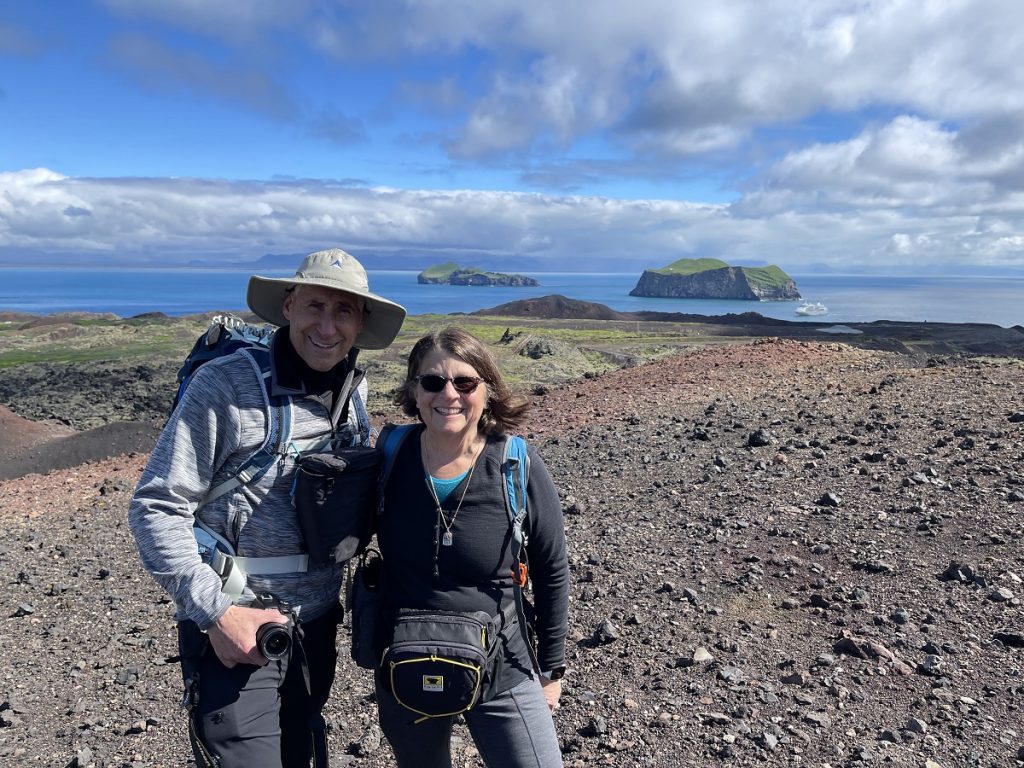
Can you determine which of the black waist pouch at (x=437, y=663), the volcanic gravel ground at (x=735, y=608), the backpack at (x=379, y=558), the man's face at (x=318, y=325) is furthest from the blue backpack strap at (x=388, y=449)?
the volcanic gravel ground at (x=735, y=608)

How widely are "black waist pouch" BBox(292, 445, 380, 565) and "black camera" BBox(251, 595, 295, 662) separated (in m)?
0.17

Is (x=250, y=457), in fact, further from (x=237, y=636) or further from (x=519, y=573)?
(x=519, y=573)

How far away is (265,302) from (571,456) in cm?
693

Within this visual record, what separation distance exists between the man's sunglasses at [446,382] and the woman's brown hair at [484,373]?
50 millimetres

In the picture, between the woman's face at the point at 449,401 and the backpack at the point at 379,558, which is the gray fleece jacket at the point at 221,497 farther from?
the woman's face at the point at 449,401

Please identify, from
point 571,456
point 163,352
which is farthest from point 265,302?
point 163,352

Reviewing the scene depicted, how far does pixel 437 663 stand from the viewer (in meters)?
2.29

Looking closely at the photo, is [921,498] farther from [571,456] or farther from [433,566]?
[433,566]

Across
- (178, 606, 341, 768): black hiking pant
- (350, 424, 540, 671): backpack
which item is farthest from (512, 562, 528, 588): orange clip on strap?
(178, 606, 341, 768): black hiking pant

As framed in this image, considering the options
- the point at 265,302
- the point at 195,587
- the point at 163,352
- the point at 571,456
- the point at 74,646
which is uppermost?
the point at 265,302

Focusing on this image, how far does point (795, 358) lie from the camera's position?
602 inches

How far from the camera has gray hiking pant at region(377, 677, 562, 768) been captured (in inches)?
95.6

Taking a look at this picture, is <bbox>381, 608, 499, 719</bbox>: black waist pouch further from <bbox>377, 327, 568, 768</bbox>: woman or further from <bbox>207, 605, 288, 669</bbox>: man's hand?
<bbox>207, 605, 288, 669</bbox>: man's hand

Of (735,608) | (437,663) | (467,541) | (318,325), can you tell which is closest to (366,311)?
(318,325)
